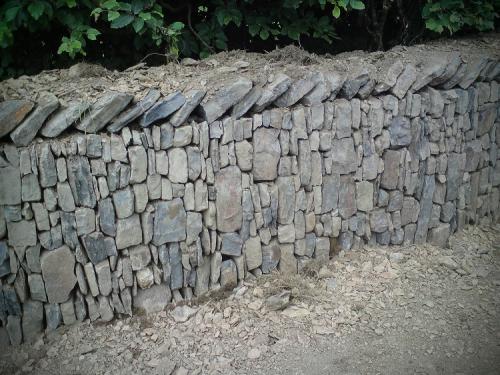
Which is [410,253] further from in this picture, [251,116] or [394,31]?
[394,31]

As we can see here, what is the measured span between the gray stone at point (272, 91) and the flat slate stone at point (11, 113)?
1.69m

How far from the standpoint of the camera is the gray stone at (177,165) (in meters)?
3.64

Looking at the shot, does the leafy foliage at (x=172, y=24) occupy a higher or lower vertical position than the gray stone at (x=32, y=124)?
higher

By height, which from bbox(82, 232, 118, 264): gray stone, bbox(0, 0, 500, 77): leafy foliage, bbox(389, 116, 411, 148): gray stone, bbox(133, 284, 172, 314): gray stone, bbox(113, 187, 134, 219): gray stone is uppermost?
bbox(0, 0, 500, 77): leafy foliage

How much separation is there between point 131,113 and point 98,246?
101 cm

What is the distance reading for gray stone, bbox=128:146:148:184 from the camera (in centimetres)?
350

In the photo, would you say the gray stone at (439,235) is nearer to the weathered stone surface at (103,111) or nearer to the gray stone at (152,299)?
the gray stone at (152,299)

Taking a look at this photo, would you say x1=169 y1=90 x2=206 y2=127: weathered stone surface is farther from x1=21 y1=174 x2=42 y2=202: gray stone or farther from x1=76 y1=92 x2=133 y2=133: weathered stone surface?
x1=21 y1=174 x2=42 y2=202: gray stone

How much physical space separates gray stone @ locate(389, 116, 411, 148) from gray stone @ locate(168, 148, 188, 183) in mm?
2078

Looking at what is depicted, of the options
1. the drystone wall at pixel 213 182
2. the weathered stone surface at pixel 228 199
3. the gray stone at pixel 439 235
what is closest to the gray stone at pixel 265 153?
the drystone wall at pixel 213 182

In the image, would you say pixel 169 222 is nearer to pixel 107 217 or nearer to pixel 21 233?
pixel 107 217

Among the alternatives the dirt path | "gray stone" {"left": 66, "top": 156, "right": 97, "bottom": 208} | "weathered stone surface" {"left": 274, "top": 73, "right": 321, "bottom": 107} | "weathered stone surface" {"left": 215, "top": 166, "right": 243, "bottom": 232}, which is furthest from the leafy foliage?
the dirt path

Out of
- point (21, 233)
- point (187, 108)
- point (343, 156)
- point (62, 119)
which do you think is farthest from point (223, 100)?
point (21, 233)

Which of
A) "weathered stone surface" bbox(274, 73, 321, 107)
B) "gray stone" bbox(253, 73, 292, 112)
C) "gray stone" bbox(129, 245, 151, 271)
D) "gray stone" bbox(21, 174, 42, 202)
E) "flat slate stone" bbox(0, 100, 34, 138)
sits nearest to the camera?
"flat slate stone" bbox(0, 100, 34, 138)
